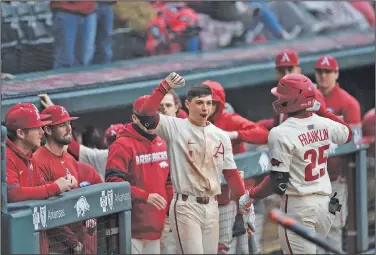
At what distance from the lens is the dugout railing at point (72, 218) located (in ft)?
17.4

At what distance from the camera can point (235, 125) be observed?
291 inches

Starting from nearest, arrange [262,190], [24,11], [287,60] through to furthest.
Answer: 1. [262,190]
2. [287,60]
3. [24,11]

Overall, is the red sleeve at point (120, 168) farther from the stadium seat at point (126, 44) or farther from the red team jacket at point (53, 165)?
the stadium seat at point (126, 44)

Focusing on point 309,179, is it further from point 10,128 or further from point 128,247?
point 10,128

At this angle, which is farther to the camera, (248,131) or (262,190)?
(248,131)

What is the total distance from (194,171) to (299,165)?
0.60 m

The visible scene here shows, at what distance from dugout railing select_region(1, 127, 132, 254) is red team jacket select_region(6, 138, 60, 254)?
56 mm

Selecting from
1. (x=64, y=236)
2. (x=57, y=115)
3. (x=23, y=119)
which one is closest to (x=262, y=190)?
(x=64, y=236)

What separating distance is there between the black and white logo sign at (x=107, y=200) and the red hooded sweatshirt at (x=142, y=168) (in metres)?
0.49

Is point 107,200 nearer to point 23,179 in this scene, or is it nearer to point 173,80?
point 23,179

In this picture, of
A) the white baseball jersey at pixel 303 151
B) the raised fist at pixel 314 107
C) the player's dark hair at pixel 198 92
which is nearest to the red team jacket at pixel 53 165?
the player's dark hair at pixel 198 92

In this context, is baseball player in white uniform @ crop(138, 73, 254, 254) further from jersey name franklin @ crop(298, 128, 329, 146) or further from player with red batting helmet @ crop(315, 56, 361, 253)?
player with red batting helmet @ crop(315, 56, 361, 253)

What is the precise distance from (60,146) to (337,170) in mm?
2522

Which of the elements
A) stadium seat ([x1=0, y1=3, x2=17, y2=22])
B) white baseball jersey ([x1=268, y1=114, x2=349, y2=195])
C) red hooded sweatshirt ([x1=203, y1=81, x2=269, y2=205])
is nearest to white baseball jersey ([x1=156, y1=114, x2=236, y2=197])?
white baseball jersey ([x1=268, y1=114, x2=349, y2=195])
